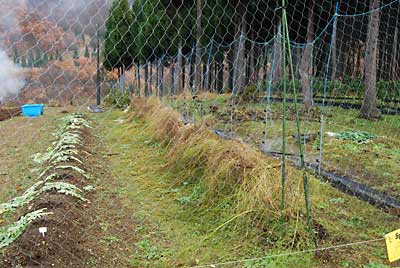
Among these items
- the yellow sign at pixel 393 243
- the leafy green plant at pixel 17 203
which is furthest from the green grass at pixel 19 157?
the yellow sign at pixel 393 243

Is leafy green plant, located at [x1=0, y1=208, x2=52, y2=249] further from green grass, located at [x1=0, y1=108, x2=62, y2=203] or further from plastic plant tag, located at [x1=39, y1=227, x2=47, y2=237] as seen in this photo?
green grass, located at [x1=0, y1=108, x2=62, y2=203]

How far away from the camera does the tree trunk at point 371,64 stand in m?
9.48

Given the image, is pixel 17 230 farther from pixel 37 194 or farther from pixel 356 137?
pixel 356 137

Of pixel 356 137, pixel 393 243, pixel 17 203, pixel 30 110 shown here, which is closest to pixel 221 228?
pixel 393 243

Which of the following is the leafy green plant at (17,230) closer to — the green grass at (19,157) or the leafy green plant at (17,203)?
the leafy green plant at (17,203)

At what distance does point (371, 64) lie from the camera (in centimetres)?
962

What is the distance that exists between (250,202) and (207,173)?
3.35 ft

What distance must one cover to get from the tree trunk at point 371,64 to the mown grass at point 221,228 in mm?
6415

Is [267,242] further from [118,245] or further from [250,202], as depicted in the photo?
[118,245]

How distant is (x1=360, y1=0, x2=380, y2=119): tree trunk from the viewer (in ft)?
31.1

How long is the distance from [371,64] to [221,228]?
828 centimetres

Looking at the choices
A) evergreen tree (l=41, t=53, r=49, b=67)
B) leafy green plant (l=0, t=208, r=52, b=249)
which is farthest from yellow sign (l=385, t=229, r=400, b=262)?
leafy green plant (l=0, t=208, r=52, b=249)

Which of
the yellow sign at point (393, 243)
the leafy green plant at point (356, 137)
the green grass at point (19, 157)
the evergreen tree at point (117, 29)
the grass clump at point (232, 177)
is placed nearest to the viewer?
the yellow sign at point (393, 243)

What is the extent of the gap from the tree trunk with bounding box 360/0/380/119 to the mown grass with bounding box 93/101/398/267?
6.42 meters
